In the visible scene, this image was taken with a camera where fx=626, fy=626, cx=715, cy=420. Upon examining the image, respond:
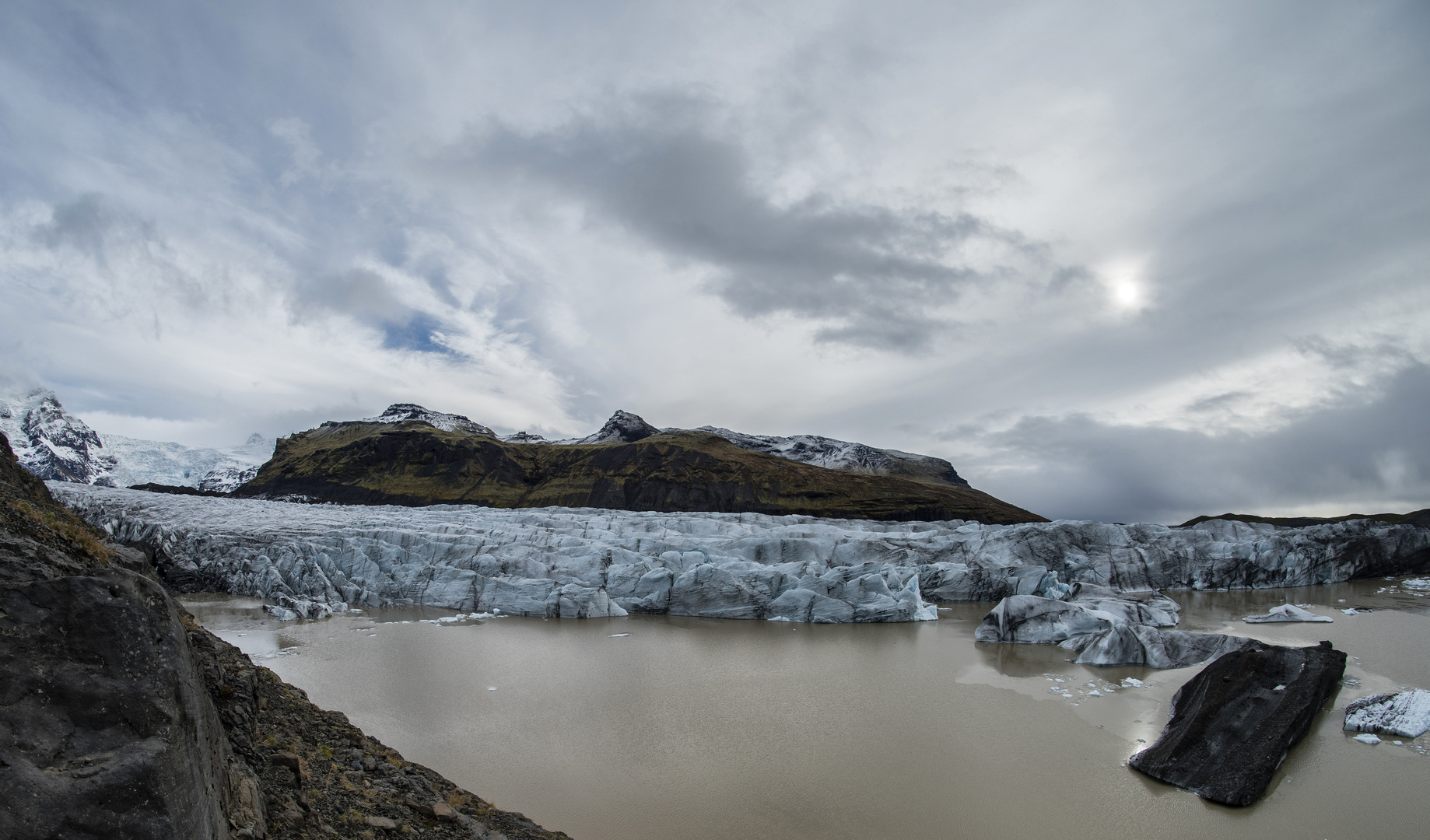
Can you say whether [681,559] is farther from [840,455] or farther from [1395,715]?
[840,455]

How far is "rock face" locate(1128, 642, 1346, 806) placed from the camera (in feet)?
28.1

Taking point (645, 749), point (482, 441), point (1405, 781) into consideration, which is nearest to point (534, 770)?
point (645, 749)

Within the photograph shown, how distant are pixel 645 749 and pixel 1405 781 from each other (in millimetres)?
10702

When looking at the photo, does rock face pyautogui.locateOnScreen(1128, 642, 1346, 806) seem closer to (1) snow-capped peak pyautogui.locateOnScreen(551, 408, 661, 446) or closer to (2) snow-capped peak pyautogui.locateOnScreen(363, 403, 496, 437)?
(1) snow-capped peak pyautogui.locateOnScreen(551, 408, 661, 446)

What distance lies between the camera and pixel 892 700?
12.6 metres

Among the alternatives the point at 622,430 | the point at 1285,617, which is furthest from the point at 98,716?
the point at 622,430

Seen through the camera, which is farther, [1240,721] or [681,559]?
[681,559]

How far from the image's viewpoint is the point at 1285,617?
2144 cm

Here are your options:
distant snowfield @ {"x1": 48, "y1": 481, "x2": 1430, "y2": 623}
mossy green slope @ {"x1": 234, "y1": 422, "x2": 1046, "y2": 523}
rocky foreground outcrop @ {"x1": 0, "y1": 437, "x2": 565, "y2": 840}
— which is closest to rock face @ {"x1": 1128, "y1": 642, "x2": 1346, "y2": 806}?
rocky foreground outcrop @ {"x1": 0, "y1": 437, "x2": 565, "y2": 840}

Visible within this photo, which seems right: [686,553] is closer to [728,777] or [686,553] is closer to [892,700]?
[892,700]

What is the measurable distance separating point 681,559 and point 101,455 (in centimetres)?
19047

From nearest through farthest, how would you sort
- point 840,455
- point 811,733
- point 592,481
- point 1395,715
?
point 1395,715, point 811,733, point 592,481, point 840,455

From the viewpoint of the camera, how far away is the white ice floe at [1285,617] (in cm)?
2120

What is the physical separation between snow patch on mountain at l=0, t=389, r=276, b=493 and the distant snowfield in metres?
122
